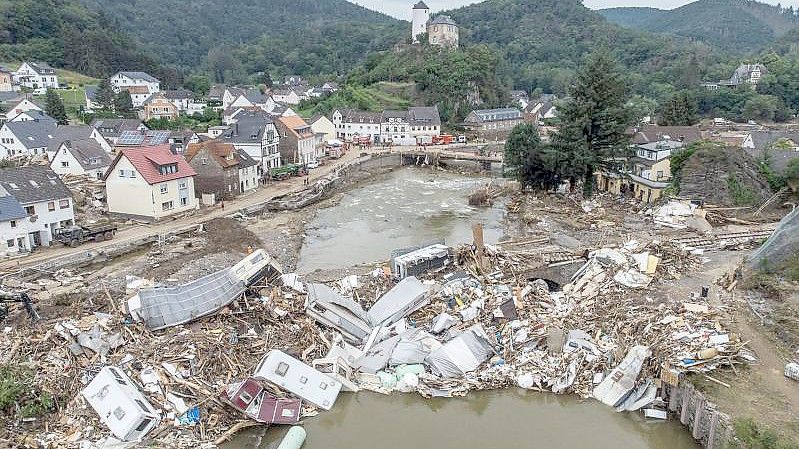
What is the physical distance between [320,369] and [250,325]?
261 centimetres

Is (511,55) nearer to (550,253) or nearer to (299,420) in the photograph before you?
(550,253)

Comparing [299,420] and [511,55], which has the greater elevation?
[511,55]

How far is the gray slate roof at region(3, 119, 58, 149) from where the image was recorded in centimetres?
4031

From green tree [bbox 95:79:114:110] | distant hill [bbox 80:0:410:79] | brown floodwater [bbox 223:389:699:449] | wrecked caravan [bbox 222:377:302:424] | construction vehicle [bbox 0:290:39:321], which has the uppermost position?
distant hill [bbox 80:0:410:79]

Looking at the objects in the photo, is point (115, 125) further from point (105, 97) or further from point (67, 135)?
point (105, 97)

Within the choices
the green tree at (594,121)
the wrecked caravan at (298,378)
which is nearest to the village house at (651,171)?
the green tree at (594,121)

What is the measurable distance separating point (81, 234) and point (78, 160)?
13.7 m

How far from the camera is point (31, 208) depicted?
23.1 metres

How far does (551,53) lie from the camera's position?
123m

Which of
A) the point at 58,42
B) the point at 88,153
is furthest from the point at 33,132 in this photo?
the point at 58,42

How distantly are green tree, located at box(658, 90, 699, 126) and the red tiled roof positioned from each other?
44167 millimetres

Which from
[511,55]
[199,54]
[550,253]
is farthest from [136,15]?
[550,253]

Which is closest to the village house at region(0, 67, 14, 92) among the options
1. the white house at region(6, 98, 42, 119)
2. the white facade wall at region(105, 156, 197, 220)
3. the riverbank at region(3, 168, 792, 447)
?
the white house at region(6, 98, 42, 119)

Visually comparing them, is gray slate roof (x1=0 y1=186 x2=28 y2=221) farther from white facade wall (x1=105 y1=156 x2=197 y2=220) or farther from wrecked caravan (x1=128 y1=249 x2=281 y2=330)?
wrecked caravan (x1=128 y1=249 x2=281 y2=330)
